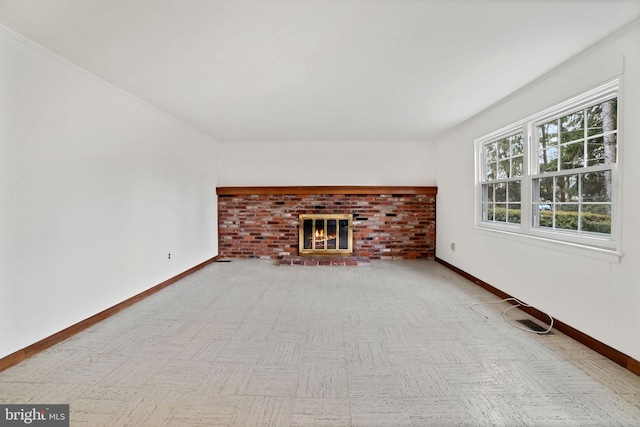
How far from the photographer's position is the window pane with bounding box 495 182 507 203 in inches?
131

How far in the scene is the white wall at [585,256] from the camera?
71.0 inches

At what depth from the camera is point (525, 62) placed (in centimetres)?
224

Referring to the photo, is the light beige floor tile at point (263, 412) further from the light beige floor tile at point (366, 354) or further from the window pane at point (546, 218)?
the window pane at point (546, 218)

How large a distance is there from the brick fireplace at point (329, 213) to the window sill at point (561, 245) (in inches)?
73.5

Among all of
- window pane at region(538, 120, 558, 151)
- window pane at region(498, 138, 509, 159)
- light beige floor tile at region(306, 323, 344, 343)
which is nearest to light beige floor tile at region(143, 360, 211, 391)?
light beige floor tile at region(306, 323, 344, 343)

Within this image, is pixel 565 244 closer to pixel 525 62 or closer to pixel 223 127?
pixel 525 62

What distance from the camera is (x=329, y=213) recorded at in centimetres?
533

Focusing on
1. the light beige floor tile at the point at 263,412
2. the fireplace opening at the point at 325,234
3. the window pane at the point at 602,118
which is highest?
the window pane at the point at 602,118

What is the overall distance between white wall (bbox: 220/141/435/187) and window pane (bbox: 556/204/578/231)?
2832 millimetres

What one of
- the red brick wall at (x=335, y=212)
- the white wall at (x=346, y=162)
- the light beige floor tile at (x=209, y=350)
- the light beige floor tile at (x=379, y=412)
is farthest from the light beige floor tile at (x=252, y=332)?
the white wall at (x=346, y=162)

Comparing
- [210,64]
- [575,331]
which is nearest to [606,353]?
[575,331]

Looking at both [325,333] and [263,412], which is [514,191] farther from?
[263,412]

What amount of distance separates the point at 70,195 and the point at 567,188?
13.9 feet

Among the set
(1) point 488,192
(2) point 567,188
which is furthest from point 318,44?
(1) point 488,192
